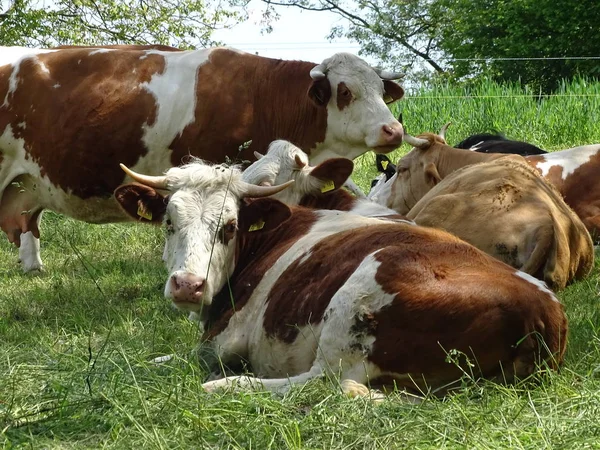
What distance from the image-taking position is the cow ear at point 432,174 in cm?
987

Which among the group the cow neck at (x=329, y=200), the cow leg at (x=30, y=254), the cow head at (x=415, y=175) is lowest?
the cow leg at (x=30, y=254)

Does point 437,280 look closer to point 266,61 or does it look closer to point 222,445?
point 222,445

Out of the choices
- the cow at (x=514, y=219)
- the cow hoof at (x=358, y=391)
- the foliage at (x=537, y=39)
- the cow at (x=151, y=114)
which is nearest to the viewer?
the cow hoof at (x=358, y=391)

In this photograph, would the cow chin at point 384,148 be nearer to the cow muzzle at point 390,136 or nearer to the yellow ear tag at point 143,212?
the cow muzzle at point 390,136

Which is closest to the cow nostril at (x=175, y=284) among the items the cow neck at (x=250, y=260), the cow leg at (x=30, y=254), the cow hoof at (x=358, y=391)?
the cow neck at (x=250, y=260)

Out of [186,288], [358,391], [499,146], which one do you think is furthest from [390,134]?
[358,391]

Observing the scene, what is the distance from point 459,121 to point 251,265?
1154 cm

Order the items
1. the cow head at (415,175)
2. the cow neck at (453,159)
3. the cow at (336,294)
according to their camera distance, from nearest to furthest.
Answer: the cow at (336,294)
the cow neck at (453,159)
the cow head at (415,175)

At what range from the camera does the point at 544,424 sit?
156 inches

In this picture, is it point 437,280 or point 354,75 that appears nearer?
point 437,280

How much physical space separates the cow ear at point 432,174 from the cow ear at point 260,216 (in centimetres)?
425

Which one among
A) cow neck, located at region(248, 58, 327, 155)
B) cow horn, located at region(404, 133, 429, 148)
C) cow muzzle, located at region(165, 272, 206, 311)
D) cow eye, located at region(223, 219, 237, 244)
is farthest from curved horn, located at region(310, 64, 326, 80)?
cow muzzle, located at region(165, 272, 206, 311)

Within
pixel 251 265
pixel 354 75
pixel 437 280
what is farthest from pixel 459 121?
pixel 437 280

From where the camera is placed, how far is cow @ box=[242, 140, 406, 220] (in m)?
6.62
